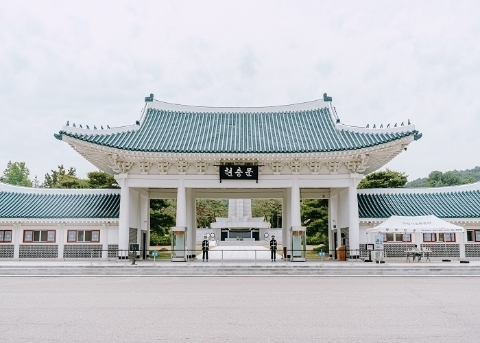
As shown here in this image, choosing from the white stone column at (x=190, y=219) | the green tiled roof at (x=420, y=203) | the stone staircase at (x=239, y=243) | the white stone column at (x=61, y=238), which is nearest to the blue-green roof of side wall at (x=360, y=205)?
the green tiled roof at (x=420, y=203)

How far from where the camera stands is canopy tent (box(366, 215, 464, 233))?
21.2 metres

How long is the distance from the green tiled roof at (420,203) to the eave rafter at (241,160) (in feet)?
7.86

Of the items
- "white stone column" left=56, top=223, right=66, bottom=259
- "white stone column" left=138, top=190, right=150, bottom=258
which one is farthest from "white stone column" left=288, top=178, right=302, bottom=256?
"white stone column" left=56, top=223, right=66, bottom=259

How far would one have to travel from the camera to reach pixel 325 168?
23.5 meters

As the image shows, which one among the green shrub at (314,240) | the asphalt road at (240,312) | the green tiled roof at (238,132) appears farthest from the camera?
the green shrub at (314,240)

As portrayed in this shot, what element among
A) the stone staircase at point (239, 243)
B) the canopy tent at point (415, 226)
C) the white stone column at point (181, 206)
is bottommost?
the stone staircase at point (239, 243)

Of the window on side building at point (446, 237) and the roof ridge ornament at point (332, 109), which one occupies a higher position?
the roof ridge ornament at point (332, 109)

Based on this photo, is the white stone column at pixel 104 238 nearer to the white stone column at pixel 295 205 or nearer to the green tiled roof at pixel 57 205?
the green tiled roof at pixel 57 205

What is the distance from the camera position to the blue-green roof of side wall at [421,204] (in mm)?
24281

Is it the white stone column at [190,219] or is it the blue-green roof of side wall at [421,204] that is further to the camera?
the white stone column at [190,219]

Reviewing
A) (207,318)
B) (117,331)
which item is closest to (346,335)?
(207,318)

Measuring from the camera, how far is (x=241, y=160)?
23016mm

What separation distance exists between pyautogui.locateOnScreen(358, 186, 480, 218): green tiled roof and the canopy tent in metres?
1.85

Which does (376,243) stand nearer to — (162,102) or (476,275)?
(476,275)
